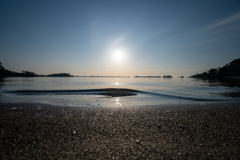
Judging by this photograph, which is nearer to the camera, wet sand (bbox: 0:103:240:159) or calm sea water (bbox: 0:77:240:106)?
wet sand (bbox: 0:103:240:159)

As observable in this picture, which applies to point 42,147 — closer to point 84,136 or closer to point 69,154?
point 69,154

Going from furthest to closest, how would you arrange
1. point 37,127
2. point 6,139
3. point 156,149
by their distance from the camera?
point 37,127 < point 6,139 < point 156,149

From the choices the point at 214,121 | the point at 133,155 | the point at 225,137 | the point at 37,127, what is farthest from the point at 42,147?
the point at 214,121

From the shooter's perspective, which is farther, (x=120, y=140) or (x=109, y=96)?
(x=109, y=96)

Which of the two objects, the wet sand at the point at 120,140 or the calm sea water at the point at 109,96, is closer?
the wet sand at the point at 120,140

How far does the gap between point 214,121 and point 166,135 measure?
13.2 ft

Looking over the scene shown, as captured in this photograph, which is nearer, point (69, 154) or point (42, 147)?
point (69, 154)

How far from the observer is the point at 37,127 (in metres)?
5.75

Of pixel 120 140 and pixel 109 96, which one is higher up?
pixel 120 140

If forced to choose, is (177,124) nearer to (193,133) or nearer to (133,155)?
(193,133)

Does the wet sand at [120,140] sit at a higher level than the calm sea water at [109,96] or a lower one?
higher

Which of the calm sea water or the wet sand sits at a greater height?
the wet sand

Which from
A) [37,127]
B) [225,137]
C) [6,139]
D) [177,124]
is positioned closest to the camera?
[6,139]

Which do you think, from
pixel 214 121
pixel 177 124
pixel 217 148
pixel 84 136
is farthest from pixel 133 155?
pixel 214 121
